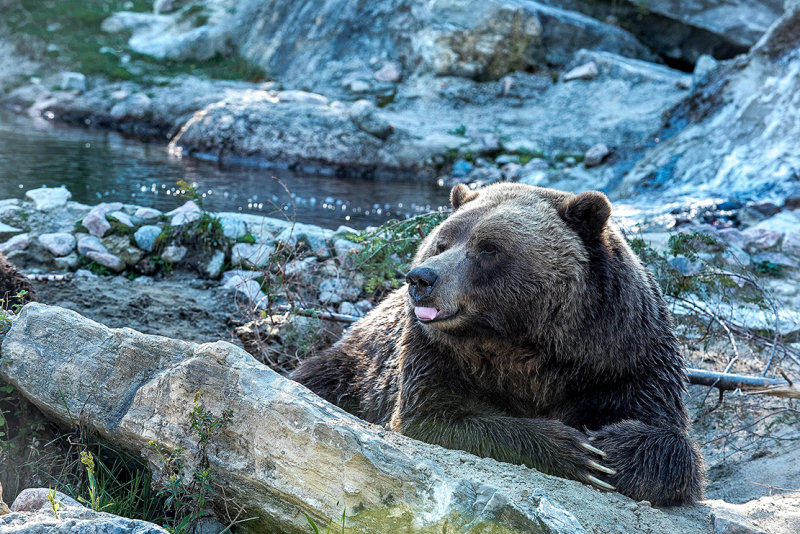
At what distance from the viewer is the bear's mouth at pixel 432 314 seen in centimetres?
351

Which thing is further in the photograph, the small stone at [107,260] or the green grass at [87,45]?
the green grass at [87,45]

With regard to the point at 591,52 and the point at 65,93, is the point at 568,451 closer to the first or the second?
the point at 591,52

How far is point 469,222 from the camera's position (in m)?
3.80

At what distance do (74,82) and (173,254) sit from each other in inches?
695

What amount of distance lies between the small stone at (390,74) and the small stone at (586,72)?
4761mm

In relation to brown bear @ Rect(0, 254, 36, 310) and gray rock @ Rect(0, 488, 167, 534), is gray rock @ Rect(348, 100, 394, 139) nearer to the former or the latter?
brown bear @ Rect(0, 254, 36, 310)

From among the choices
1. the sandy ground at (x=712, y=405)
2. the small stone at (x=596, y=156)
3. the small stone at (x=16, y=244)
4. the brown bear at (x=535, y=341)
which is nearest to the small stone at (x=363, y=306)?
the sandy ground at (x=712, y=405)

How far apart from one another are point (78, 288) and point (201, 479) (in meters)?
4.37

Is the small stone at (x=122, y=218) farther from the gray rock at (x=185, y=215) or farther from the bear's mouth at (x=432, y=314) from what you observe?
the bear's mouth at (x=432, y=314)

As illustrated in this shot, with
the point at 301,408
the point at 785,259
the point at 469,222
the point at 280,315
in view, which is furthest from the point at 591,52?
the point at 301,408

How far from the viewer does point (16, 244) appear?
737 centimetres

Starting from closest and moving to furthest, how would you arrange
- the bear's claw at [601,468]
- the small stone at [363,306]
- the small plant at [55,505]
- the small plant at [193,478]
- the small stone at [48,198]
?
the small plant at [55,505], the small plant at [193,478], the bear's claw at [601,468], the small stone at [363,306], the small stone at [48,198]

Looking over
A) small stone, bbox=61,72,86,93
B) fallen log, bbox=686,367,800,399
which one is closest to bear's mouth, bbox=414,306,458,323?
fallen log, bbox=686,367,800,399

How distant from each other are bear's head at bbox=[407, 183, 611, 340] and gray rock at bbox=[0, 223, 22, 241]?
18.2 feet
